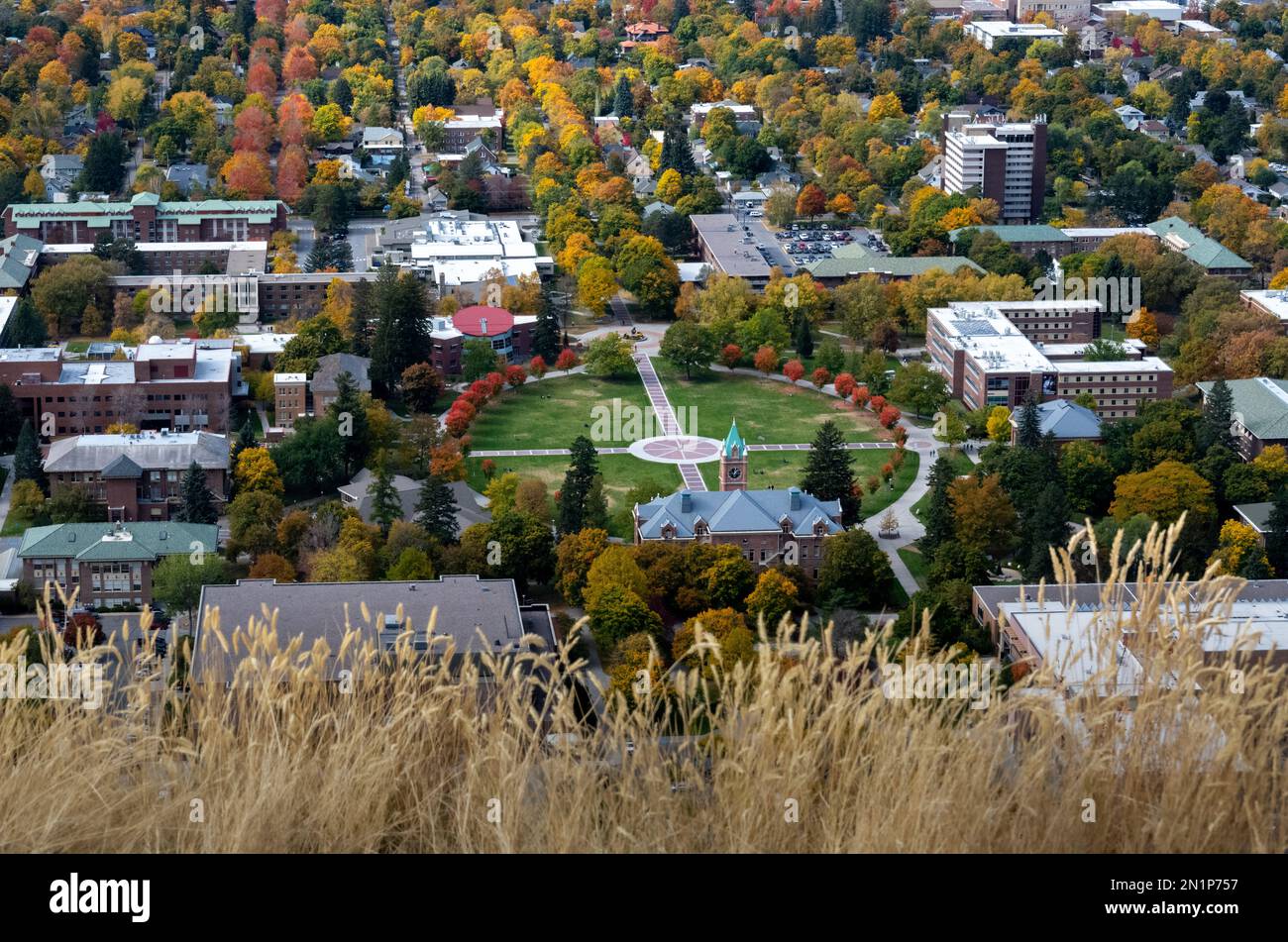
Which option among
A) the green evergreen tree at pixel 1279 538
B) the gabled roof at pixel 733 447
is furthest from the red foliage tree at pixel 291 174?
the green evergreen tree at pixel 1279 538

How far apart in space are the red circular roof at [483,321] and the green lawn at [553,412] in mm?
960

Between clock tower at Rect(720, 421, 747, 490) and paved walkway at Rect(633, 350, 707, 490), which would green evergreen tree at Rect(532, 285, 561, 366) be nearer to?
paved walkway at Rect(633, 350, 707, 490)

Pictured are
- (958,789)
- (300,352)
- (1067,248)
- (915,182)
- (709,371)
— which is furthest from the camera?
(915,182)

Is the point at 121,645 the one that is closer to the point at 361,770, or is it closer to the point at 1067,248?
the point at 361,770

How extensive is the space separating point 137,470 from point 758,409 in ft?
22.4

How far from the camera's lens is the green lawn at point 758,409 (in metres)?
20.4

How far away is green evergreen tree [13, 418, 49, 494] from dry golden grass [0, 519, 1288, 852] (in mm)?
13295

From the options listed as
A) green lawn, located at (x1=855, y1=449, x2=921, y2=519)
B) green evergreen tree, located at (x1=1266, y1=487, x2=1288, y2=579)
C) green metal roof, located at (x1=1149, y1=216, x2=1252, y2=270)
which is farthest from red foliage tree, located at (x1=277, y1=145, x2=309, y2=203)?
green evergreen tree, located at (x1=1266, y1=487, x2=1288, y2=579)

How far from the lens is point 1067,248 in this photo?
2709cm

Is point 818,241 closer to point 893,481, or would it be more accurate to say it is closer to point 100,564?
point 893,481

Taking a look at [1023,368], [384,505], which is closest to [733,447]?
Answer: [384,505]

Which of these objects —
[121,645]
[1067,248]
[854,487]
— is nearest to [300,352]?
[854,487]

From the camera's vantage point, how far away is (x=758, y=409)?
21281 mm
